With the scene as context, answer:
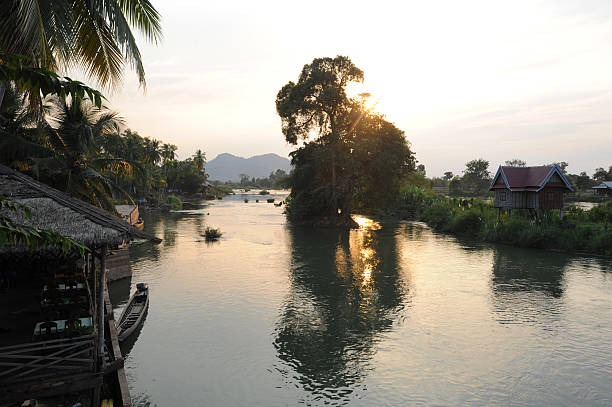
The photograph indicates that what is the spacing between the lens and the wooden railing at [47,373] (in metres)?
8.79

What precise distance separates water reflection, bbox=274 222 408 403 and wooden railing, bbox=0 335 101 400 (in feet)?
22.1

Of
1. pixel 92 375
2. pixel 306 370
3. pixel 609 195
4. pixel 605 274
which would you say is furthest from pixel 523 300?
pixel 609 195

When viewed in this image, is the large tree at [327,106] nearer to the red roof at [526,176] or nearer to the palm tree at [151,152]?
the red roof at [526,176]

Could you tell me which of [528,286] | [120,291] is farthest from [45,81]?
[528,286]

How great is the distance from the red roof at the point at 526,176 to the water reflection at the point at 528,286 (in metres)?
7.04

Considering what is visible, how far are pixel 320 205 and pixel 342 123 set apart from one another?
1181 cm

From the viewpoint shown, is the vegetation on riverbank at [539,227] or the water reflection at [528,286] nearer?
the water reflection at [528,286]

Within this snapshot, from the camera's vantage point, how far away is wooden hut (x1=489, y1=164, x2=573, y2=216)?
39.0 meters

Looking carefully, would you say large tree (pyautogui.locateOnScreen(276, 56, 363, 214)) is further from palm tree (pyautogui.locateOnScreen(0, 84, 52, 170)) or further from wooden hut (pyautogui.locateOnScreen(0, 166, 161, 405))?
wooden hut (pyautogui.locateOnScreen(0, 166, 161, 405))

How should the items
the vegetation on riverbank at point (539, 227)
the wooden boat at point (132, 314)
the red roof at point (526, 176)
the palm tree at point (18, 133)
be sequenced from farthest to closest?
the red roof at point (526, 176)
the vegetation on riverbank at point (539, 227)
the palm tree at point (18, 133)
the wooden boat at point (132, 314)

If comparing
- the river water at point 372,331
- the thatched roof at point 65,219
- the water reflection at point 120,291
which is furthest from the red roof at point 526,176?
the thatched roof at point 65,219

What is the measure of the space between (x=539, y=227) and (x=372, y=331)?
2829 cm

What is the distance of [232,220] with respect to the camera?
63969 mm

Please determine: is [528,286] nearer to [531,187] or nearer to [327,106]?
[531,187]
